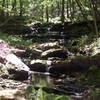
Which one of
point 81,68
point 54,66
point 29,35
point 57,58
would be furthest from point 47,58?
point 29,35

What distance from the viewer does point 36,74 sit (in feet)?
48.9

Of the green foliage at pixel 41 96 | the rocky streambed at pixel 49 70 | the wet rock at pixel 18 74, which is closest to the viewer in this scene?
the green foliage at pixel 41 96

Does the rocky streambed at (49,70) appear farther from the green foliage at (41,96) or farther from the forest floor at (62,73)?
the green foliage at (41,96)

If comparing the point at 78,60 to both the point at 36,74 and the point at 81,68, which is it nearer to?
the point at 81,68

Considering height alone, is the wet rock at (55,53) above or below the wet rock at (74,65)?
above

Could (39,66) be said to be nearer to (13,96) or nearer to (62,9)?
(13,96)

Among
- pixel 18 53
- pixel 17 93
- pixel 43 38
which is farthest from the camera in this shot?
pixel 43 38

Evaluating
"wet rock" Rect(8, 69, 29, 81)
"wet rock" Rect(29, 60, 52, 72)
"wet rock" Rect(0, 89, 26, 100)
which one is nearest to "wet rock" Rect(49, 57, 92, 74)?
"wet rock" Rect(29, 60, 52, 72)

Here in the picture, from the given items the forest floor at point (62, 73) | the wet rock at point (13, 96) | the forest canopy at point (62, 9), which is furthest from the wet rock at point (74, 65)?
the wet rock at point (13, 96)

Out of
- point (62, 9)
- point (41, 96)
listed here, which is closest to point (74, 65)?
point (41, 96)

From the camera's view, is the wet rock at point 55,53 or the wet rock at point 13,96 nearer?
the wet rock at point 13,96

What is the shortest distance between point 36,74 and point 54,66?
44.6 inches

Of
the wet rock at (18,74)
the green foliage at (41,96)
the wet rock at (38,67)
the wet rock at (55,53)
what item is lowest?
the wet rock at (38,67)

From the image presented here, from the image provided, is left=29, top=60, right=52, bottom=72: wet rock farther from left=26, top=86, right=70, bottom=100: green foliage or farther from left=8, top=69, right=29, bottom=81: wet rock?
left=26, top=86, right=70, bottom=100: green foliage
